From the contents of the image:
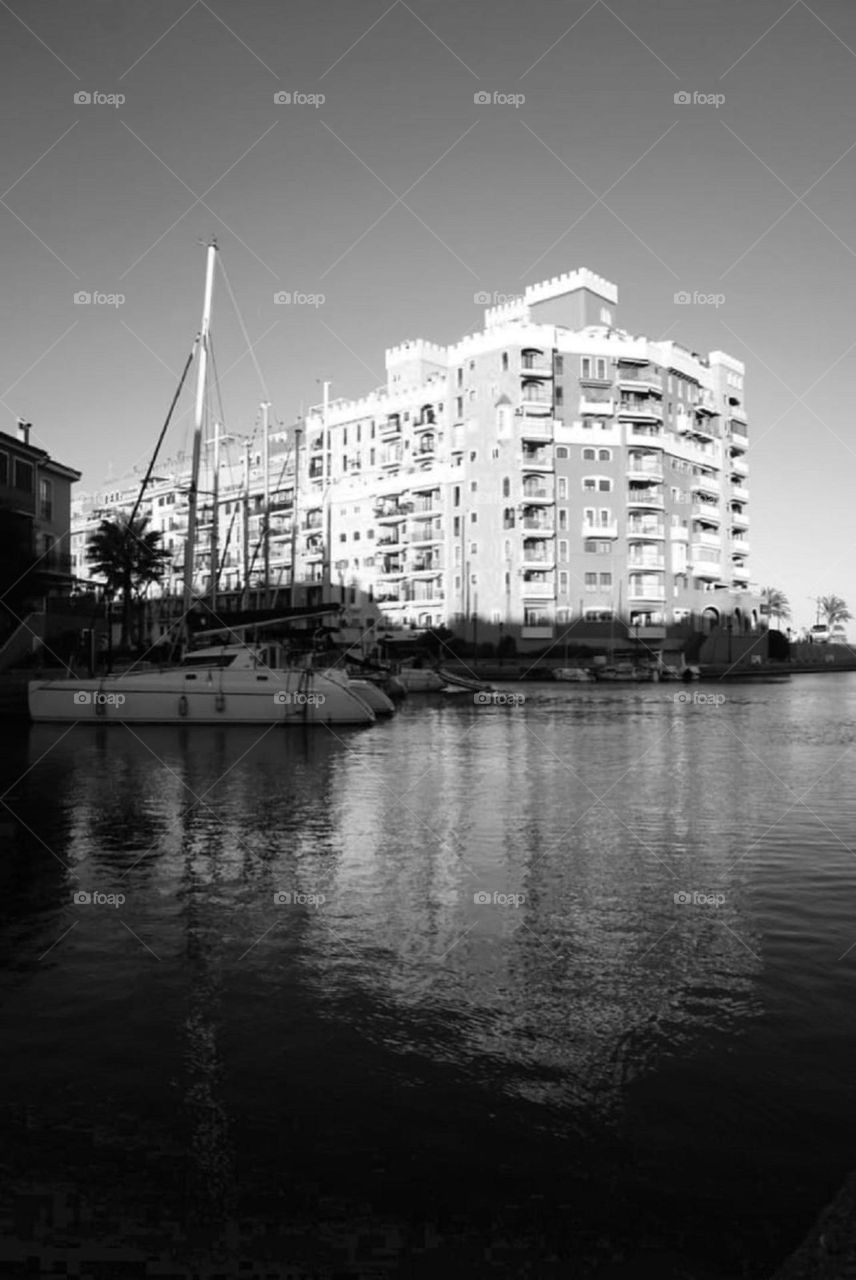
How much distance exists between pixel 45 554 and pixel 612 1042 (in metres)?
49.4

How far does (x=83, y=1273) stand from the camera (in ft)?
16.0

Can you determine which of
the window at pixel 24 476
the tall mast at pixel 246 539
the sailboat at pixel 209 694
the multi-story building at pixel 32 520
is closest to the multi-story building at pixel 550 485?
the tall mast at pixel 246 539

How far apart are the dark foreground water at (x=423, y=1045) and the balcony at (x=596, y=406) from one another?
272 feet

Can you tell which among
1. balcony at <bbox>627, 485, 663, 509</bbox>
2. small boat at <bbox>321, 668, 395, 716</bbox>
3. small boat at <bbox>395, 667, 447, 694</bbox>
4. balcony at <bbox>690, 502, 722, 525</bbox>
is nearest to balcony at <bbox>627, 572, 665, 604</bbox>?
balcony at <bbox>627, 485, 663, 509</bbox>

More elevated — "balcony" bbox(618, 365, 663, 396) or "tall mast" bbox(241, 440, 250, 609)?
"balcony" bbox(618, 365, 663, 396)

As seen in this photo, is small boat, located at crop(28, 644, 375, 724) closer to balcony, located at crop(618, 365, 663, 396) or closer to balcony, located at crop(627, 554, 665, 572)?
balcony, located at crop(627, 554, 665, 572)

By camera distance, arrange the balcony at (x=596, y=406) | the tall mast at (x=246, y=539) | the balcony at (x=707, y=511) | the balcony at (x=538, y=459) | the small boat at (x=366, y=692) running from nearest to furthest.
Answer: the small boat at (x=366, y=692), the tall mast at (x=246, y=539), the balcony at (x=538, y=459), the balcony at (x=596, y=406), the balcony at (x=707, y=511)

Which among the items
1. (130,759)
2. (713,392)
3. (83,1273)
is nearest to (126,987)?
(83,1273)

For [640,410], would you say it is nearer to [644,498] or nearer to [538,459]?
[644,498]

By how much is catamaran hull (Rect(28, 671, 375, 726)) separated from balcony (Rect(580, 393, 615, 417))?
6496cm

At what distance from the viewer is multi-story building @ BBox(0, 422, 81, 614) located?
142 ft

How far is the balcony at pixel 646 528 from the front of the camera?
319 ft

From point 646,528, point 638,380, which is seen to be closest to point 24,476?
point 646,528

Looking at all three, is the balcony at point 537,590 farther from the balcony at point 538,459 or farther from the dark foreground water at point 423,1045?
the dark foreground water at point 423,1045
